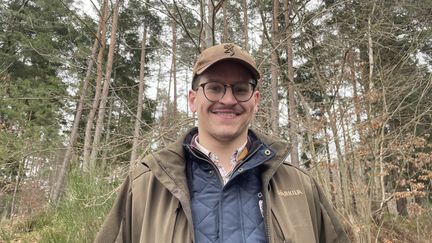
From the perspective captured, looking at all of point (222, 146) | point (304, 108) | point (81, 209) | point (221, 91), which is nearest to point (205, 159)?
point (222, 146)

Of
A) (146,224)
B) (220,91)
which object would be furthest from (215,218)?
(220,91)

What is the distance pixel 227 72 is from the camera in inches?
72.2

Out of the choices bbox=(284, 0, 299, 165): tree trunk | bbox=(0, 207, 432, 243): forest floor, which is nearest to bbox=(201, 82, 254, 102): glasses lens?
bbox=(284, 0, 299, 165): tree trunk

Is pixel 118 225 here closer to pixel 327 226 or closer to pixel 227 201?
pixel 227 201

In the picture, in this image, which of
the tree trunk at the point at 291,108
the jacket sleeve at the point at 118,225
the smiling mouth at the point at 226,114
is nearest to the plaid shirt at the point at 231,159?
the smiling mouth at the point at 226,114

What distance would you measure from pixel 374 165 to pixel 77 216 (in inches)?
190

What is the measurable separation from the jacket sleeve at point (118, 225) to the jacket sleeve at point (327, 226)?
3.08ft

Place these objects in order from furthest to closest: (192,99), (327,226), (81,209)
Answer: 1. (81,209)
2. (192,99)
3. (327,226)

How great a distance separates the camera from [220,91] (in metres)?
1.82

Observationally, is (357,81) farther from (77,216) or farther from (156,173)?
(156,173)

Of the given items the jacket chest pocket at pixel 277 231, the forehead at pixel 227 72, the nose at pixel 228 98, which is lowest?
the jacket chest pocket at pixel 277 231

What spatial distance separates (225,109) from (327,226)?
778 mm

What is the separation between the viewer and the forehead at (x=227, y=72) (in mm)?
1820

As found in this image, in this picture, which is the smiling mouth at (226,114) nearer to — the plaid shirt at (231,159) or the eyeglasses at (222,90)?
the eyeglasses at (222,90)
